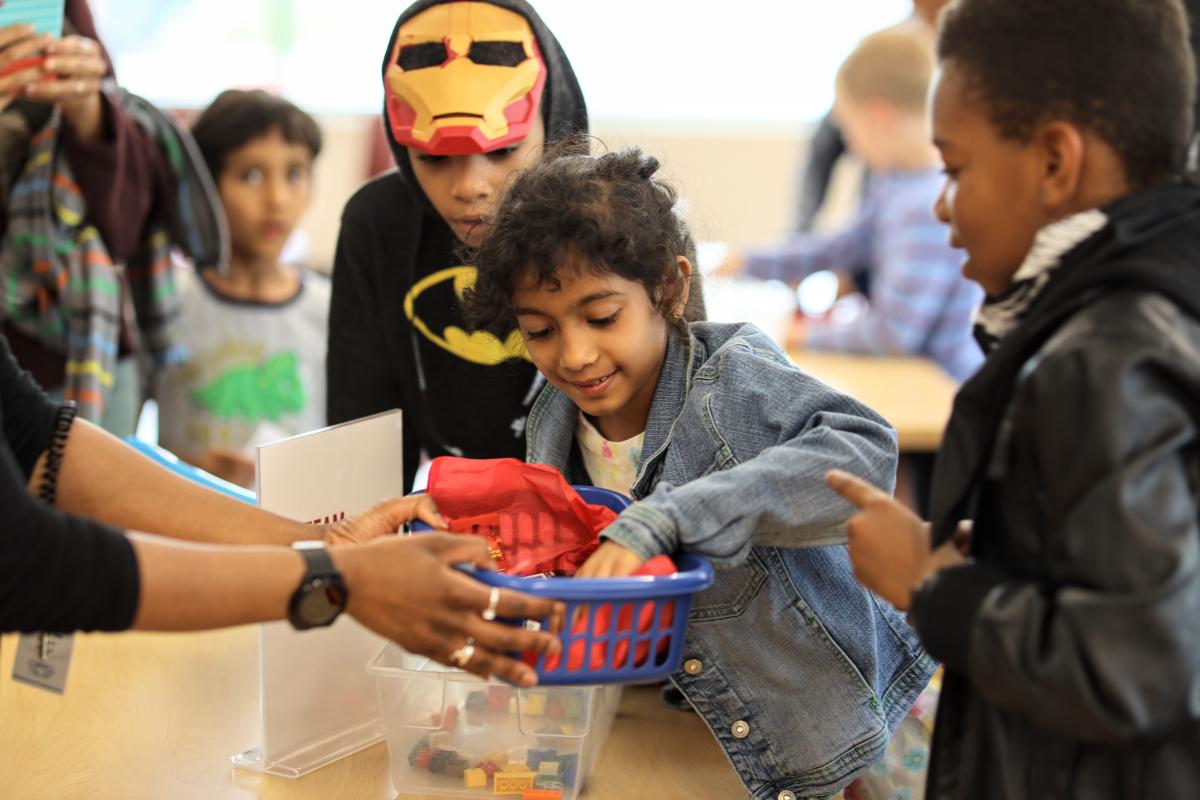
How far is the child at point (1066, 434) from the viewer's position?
0.93 m

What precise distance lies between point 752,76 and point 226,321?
430 cm

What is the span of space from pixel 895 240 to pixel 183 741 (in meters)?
2.66

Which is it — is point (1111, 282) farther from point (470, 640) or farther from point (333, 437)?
point (333, 437)

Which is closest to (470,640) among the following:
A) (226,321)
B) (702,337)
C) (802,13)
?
(702,337)

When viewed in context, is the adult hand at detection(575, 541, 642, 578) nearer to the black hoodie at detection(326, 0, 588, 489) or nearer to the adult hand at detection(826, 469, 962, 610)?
the adult hand at detection(826, 469, 962, 610)

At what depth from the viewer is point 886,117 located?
12.9ft

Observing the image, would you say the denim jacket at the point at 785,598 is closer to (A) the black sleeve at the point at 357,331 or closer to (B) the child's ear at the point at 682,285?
(B) the child's ear at the point at 682,285

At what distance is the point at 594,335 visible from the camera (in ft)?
5.02

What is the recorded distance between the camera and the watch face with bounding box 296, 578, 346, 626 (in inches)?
46.3

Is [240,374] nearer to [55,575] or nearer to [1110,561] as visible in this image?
[55,575]

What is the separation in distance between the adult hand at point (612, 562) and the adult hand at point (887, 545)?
0.21 meters

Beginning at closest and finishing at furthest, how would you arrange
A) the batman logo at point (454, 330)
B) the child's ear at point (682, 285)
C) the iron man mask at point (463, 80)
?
1. the child's ear at point (682, 285)
2. the iron man mask at point (463, 80)
3. the batman logo at point (454, 330)

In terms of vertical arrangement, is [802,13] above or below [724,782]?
above

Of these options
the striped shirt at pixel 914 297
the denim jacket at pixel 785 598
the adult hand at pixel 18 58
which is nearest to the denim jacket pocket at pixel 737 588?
the denim jacket at pixel 785 598
